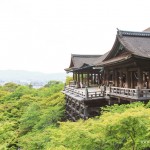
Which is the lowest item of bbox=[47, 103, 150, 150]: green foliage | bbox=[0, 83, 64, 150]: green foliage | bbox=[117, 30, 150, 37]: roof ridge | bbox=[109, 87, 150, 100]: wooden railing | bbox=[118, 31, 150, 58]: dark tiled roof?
bbox=[0, 83, 64, 150]: green foliage

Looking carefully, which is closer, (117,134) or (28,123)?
(117,134)

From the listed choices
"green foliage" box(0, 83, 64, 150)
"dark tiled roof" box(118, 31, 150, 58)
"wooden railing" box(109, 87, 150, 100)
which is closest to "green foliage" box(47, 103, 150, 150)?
"green foliage" box(0, 83, 64, 150)

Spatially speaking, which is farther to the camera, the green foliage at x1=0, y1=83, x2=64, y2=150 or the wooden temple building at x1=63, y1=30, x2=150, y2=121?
the green foliage at x1=0, y1=83, x2=64, y2=150

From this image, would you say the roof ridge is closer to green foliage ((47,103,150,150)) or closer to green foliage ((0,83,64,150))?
green foliage ((0,83,64,150))

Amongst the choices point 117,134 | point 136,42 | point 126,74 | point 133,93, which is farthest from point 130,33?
point 117,134

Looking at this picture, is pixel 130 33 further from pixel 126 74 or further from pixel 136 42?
pixel 126 74

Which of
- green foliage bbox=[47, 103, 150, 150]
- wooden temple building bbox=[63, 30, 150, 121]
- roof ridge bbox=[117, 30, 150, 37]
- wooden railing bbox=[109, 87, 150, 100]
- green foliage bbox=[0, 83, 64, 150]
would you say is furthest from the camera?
roof ridge bbox=[117, 30, 150, 37]

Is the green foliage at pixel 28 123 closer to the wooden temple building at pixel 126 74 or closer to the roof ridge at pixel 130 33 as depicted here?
the wooden temple building at pixel 126 74

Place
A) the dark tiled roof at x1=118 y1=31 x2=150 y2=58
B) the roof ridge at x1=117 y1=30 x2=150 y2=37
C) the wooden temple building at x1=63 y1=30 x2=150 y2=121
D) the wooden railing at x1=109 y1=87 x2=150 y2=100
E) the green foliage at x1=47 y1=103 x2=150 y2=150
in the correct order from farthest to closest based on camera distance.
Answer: the roof ridge at x1=117 y1=30 x2=150 y2=37, the dark tiled roof at x1=118 y1=31 x2=150 y2=58, the wooden temple building at x1=63 y1=30 x2=150 y2=121, the wooden railing at x1=109 y1=87 x2=150 y2=100, the green foliage at x1=47 y1=103 x2=150 y2=150

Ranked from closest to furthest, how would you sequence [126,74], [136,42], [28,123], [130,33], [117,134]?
[117,134] → [136,42] → [126,74] → [130,33] → [28,123]

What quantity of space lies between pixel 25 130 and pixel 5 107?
9.16m

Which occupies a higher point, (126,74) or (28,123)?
(126,74)

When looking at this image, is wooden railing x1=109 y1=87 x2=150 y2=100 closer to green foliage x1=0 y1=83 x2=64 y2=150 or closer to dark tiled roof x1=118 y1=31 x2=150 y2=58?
dark tiled roof x1=118 y1=31 x2=150 y2=58

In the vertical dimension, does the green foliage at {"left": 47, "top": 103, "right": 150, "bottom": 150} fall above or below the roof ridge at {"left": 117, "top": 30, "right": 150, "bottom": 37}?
below
